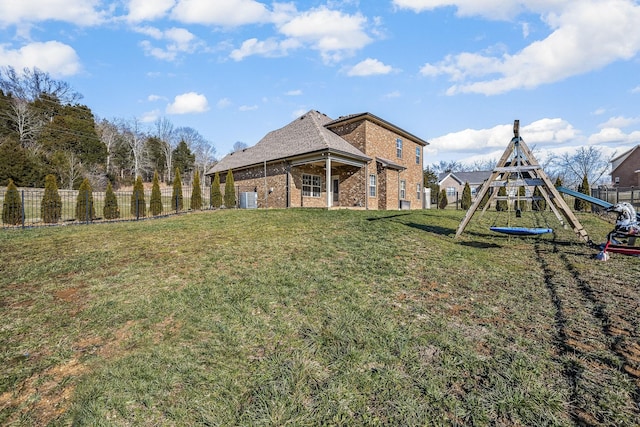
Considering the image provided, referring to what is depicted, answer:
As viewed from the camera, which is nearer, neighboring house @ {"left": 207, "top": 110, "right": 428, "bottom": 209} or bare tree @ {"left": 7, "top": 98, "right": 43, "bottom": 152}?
neighboring house @ {"left": 207, "top": 110, "right": 428, "bottom": 209}

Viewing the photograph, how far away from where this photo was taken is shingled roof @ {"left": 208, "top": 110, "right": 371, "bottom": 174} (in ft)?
54.4

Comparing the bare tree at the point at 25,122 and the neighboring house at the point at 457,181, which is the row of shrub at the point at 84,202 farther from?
the neighboring house at the point at 457,181

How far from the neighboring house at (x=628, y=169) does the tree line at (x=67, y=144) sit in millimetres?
54292

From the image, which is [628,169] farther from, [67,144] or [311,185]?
[67,144]

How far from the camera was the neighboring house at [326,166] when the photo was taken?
17.4 meters

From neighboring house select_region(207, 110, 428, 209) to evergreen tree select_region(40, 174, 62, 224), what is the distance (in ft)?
26.6

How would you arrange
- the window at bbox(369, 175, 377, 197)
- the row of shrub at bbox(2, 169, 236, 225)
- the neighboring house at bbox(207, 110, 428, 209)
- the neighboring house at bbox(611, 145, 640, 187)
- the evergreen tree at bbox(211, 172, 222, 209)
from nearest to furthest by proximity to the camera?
the row of shrub at bbox(2, 169, 236, 225) < the neighboring house at bbox(207, 110, 428, 209) < the evergreen tree at bbox(211, 172, 222, 209) < the window at bbox(369, 175, 377, 197) < the neighboring house at bbox(611, 145, 640, 187)

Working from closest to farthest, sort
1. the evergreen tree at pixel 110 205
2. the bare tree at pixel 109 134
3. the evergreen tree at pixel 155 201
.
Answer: the evergreen tree at pixel 110 205
the evergreen tree at pixel 155 201
the bare tree at pixel 109 134

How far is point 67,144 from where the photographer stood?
1294 inches

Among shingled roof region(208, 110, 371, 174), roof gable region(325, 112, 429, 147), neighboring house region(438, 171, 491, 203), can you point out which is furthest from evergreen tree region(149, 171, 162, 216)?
neighboring house region(438, 171, 491, 203)

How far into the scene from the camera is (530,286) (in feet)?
14.3

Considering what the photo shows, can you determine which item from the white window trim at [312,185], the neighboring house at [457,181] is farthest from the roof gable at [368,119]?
the neighboring house at [457,181]

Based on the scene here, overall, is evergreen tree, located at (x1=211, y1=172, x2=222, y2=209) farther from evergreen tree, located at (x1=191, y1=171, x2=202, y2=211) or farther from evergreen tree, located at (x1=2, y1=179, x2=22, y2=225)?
evergreen tree, located at (x1=2, y1=179, x2=22, y2=225)

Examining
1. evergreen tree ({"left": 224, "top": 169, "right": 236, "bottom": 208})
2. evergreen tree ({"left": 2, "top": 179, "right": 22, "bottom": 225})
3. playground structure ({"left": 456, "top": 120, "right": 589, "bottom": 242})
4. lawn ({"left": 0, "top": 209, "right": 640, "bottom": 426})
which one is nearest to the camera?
lawn ({"left": 0, "top": 209, "right": 640, "bottom": 426})
